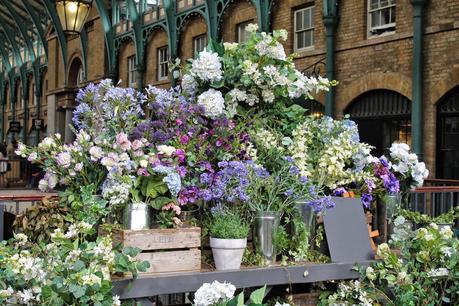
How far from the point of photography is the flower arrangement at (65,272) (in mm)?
2441

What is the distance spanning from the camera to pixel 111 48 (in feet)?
75.9

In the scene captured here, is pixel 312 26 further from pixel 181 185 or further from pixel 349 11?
pixel 181 185

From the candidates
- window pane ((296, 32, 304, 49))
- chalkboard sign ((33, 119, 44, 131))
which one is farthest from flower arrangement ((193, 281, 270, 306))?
chalkboard sign ((33, 119, 44, 131))

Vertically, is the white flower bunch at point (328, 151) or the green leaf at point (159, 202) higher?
the white flower bunch at point (328, 151)

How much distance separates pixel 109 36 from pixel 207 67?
67.6 ft

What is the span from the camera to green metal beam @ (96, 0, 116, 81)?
23.0 metres

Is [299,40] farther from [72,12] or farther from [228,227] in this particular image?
[228,227]

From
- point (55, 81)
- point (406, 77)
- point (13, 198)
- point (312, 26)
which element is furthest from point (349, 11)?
point (55, 81)

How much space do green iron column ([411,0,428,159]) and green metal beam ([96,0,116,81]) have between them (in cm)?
1341

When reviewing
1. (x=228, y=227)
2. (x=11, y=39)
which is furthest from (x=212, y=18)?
(x=11, y=39)

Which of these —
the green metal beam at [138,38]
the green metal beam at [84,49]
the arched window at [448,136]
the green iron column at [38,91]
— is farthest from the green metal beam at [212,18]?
the green iron column at [38,91]

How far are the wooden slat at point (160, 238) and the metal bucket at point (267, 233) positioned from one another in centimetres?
31

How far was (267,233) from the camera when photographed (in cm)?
308

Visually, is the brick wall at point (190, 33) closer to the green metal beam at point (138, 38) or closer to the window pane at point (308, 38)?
the green metal beam at point (138, 38)
